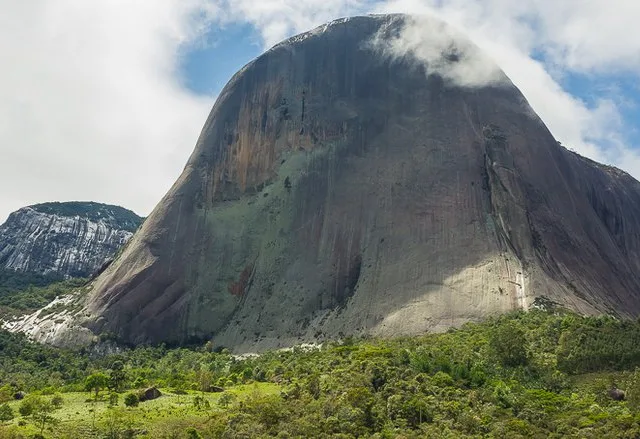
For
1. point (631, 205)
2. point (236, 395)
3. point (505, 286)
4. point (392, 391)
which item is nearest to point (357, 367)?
point (392, 391)

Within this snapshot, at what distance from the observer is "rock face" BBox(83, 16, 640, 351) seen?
77.4 meters

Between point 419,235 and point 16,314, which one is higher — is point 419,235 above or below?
above

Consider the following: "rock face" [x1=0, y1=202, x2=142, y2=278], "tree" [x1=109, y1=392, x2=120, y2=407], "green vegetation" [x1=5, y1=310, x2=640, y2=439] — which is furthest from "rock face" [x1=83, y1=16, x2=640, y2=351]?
"rock face" [x1=0, y1=202, x2=142, y2=278]

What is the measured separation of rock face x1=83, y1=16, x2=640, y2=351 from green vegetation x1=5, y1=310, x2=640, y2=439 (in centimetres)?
1365

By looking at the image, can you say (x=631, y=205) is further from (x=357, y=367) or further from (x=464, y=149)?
(x=357, y=367)

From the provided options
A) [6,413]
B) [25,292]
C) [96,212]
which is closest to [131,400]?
[6,413]

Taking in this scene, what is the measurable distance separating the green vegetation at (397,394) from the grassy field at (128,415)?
0.09 meters

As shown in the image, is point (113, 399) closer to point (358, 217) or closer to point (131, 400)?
point (131, 400)

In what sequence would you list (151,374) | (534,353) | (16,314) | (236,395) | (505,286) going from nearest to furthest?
(236,395), (534,353), (151,374), (505,286), (16,314)

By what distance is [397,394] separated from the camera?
138ft

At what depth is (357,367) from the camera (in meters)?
48.5

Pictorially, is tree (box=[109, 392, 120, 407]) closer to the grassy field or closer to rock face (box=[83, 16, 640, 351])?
the grassy field

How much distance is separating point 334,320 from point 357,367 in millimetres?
30318

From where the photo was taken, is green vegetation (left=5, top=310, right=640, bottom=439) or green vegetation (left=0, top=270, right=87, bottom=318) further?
green vegetation (left=0, top=270, right=87, bottom=318)
